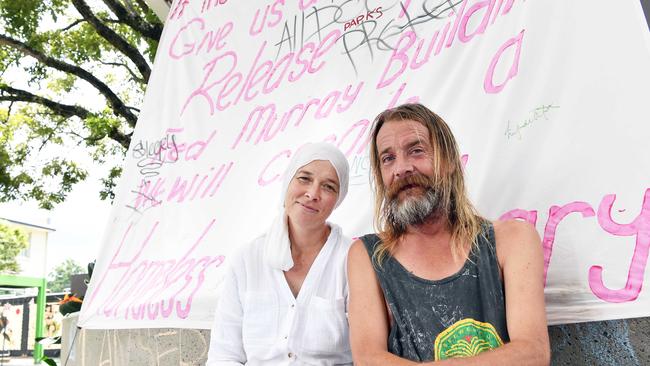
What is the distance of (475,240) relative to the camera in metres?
1.74

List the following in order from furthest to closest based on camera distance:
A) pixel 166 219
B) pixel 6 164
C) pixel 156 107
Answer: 1. pixel 6 164
2. pixel 156 107
3. pixel 166 219

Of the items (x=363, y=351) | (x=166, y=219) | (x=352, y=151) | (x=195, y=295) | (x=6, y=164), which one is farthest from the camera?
(x=6, y=164)

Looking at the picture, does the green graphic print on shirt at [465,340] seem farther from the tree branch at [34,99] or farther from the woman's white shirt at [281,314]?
the tree branch at [34,99]

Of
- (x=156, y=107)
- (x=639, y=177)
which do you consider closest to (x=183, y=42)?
(x=156, y=107)

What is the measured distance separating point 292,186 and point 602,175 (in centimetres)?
100

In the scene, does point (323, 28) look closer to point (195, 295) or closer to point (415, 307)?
point (195, 295)

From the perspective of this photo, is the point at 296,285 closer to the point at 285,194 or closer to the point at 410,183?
the point at 285,194

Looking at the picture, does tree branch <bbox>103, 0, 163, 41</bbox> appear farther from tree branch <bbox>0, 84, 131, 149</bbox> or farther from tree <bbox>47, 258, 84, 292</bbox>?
tree <bbox>47, 258, 84, 292</bbox>

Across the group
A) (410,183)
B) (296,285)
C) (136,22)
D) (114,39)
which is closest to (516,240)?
(410,183)

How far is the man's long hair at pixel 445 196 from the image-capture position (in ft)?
5.87

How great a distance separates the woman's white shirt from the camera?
1960 mm

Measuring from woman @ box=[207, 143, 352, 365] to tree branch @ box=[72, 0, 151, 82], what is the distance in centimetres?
553

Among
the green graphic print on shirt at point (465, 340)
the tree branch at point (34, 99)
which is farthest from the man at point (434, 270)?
the tree branch at point (34, 99)

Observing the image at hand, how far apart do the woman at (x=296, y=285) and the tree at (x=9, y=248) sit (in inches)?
962
